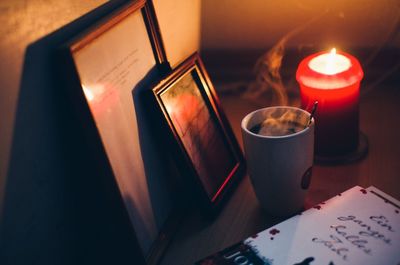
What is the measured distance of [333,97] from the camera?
853 mm

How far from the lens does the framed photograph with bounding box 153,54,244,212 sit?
0.75 meters

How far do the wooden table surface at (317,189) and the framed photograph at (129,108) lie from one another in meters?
0.03

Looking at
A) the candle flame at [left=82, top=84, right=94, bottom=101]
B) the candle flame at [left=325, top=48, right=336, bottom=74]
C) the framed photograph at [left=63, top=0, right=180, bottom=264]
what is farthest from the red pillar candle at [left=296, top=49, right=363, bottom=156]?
the candle flame at [left=82, top=84, right=94, bottom=101]

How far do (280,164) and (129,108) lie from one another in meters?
0.23

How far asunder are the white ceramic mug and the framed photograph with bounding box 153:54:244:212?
0.07m

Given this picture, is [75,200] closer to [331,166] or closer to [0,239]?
[0,239]

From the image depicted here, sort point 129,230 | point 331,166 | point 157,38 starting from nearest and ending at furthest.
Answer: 1. point 129,230
2. point 157,38
3. point 331,166

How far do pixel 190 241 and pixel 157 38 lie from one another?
0.31 m

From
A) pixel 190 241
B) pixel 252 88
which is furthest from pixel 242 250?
pixel 252 88

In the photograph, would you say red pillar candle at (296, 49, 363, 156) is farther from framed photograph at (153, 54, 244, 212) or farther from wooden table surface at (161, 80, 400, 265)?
framed photograph at (153, 54, 244, 212)

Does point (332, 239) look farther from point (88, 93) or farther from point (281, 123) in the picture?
point (88, 93)

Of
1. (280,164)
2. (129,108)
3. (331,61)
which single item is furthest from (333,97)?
(129,108)

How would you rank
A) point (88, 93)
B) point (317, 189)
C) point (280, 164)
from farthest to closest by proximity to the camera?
point (317, 189) < point (280, 164) < point (88, 93)

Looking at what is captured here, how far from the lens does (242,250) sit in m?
0.66
